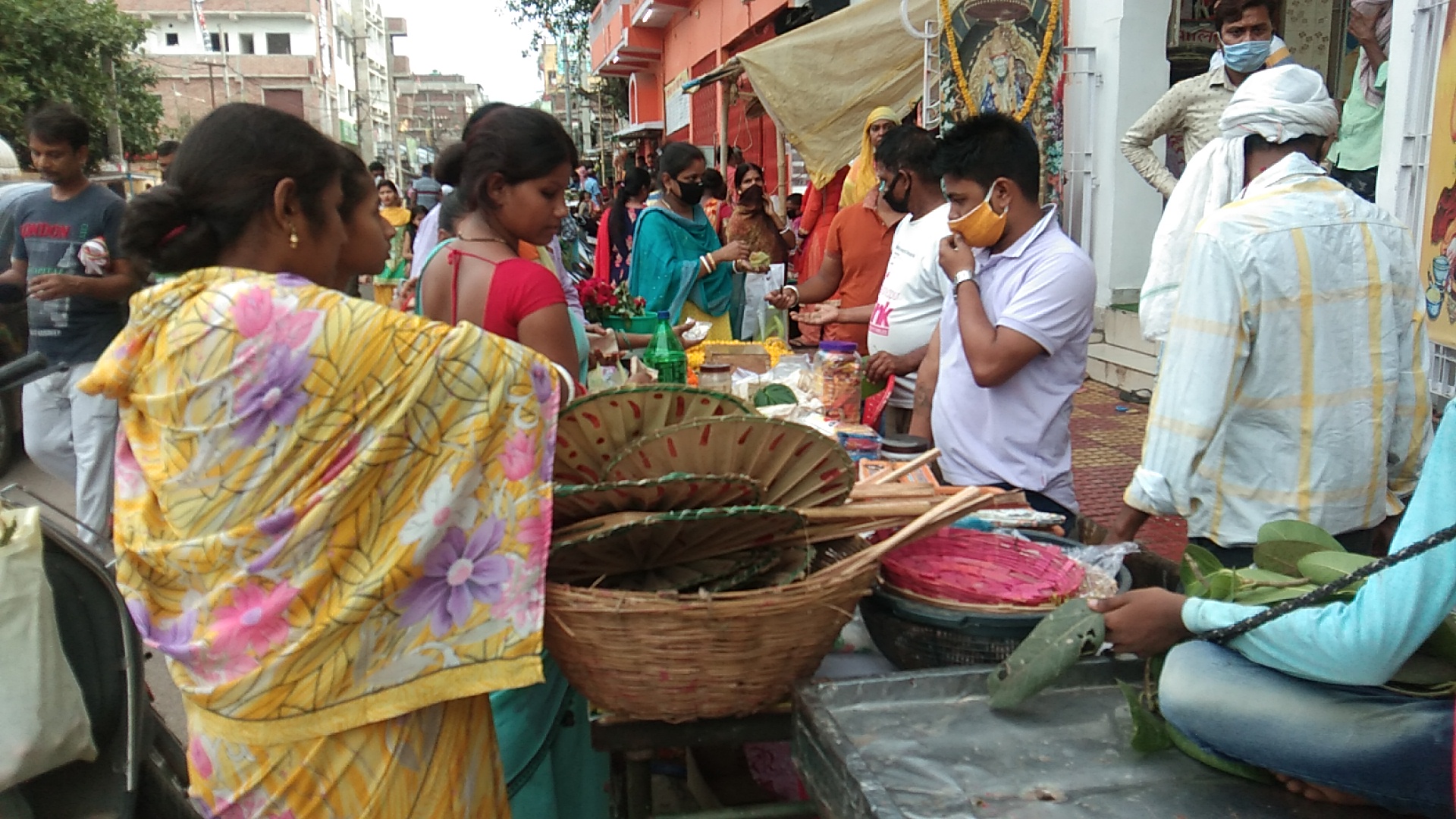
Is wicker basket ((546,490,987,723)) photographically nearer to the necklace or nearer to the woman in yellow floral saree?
the woman in yellow floral saree

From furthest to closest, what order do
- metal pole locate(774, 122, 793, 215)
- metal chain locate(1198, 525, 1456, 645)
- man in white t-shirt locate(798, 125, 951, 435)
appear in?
metal pole locate(774, 122, 793, 215), man in white t-shirt locate(798, 125, 951, 435), metal chain locate(1198, 525, 1456, 645)

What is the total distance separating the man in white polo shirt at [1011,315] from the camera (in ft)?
8.29

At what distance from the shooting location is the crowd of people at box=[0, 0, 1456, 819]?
1384 millimetres

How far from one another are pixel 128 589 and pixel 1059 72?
22.7 ft

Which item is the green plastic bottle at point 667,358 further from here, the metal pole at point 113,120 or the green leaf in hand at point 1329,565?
the metal pole at point 113,120

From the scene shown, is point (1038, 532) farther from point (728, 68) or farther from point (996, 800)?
point (728, 68)

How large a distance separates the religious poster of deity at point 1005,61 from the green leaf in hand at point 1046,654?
5580mm

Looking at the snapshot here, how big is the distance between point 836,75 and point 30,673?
6.04 meters

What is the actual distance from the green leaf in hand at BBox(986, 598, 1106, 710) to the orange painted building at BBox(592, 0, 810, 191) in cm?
589

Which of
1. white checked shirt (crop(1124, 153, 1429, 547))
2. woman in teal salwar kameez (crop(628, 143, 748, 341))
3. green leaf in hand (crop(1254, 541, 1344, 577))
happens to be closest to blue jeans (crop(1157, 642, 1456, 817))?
green leaf in hand (crop(1254, 541, 1344, 577))

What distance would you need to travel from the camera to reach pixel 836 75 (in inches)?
267

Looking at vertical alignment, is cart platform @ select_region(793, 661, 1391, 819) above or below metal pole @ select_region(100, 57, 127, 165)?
below

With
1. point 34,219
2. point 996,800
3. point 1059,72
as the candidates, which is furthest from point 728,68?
point 996,800

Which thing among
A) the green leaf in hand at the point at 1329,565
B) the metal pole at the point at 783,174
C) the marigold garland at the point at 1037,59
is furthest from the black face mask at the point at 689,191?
the metal pole at the point at 783,174
